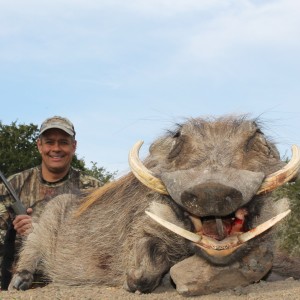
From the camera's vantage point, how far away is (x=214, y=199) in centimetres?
362

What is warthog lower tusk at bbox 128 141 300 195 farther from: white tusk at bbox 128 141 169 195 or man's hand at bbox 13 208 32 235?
man's hand at bbox 13 208 32 235

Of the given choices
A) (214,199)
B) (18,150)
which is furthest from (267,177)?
(18,150)

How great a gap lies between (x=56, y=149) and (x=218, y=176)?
12.0ft

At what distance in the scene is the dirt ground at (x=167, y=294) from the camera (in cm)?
386

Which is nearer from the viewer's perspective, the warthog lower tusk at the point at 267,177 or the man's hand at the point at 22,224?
the warthog lower tusk at the point at 267,177

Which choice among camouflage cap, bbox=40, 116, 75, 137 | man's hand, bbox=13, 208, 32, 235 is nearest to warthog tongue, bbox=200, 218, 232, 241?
man's hand, bbox=13, 208, 32, 235

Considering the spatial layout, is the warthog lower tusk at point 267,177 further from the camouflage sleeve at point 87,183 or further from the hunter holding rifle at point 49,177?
the camouflage sleeve at point 87,183

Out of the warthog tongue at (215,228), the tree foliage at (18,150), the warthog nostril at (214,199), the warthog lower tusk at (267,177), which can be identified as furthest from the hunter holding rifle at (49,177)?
the tree foliage at (18,150)

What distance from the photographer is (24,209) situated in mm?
6516

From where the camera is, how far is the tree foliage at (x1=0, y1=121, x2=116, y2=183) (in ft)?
50.9

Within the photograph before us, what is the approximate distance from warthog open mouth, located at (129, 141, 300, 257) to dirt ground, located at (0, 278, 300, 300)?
290 millimetres

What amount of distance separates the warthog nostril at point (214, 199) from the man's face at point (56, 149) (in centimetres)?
360

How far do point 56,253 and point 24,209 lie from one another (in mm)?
1143

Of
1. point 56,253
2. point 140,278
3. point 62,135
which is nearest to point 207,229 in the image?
point 140,278
